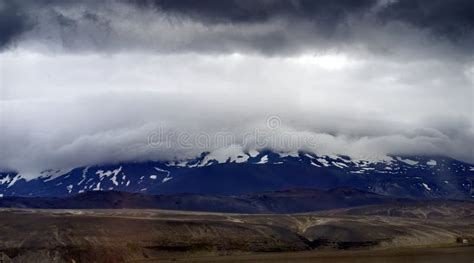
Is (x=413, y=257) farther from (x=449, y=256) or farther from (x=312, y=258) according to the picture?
(x=312, y=258)

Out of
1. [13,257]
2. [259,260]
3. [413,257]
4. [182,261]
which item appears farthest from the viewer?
[13,257]

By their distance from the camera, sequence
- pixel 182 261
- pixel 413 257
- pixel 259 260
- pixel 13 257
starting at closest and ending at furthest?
pixel 413 257 < pixel 259 260 < pixel 182 261 < pixel 13 257

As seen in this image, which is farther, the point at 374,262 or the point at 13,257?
the point at 13,257

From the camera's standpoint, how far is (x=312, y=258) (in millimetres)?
155000

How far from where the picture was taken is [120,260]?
640ft

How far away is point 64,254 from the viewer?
19512 cm

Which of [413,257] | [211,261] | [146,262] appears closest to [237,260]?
[211,261]

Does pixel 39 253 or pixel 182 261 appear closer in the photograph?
pixel 182 261

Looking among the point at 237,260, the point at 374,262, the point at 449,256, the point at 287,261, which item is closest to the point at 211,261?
the point at 237,260

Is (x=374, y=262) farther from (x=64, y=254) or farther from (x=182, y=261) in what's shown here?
(x=64, y=254)

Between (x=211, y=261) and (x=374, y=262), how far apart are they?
37.6 metres

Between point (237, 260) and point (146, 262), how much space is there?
26.1 metres

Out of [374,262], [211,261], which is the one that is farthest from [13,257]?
[374,262]

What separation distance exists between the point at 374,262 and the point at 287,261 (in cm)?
1907
